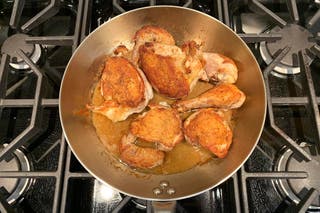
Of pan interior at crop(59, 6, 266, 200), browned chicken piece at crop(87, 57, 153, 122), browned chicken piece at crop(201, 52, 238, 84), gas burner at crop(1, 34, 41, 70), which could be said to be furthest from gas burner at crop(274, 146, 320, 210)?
gas burner at crop(1, 34, 41, 70)

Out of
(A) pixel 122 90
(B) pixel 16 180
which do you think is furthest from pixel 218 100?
(B) pixel 16 180

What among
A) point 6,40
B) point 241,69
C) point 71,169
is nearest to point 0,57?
point 6,40

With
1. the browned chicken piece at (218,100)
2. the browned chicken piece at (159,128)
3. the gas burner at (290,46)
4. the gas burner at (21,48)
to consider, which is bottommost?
the browned chicken piece at (159,128)

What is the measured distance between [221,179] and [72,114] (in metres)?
0.46

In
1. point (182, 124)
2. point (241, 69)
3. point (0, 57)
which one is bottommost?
point (182, 124)

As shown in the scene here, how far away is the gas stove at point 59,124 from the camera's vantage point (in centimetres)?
96

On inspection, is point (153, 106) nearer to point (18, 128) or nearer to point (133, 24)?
point (133, 24)

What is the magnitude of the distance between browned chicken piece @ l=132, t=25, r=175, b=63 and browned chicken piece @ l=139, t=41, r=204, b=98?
1.3 inches

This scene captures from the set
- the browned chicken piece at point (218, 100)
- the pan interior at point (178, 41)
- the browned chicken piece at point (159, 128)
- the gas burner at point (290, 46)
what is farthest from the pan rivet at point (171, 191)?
the gas burner at point (290, 46)

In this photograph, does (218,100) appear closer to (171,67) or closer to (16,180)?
(171,67)

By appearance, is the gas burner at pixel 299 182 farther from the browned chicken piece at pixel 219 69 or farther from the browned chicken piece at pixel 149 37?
the browned chicken piece at pixel 149 37

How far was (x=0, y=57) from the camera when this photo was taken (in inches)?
45.3

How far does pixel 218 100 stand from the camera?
1.00m

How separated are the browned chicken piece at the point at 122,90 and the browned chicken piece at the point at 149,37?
70 mm
